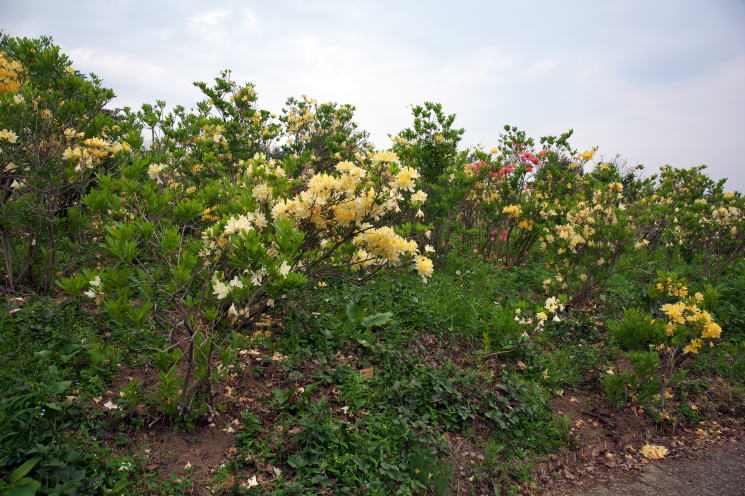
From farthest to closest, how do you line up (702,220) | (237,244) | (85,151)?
(702,220) → (85,151) → (237,244)

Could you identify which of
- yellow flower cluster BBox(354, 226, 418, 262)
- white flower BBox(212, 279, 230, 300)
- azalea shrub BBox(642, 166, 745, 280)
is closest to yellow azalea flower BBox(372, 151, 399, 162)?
yellow flower cluster BBox(354, 226, 418, 262)

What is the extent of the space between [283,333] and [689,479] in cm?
320

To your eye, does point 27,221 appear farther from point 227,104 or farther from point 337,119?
point 337,119

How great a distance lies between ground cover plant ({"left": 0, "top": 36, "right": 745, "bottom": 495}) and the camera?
211cm

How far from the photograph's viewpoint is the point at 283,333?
3.59 meters

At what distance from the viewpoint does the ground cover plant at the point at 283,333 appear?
211cm

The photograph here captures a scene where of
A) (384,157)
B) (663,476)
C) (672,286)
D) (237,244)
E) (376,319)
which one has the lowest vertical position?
(663,476)

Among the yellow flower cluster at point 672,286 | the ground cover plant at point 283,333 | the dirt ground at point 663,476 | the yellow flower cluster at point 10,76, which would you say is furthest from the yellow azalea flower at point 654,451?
the yellow flower cluster at point 10,76

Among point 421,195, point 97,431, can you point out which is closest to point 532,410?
point 421,195

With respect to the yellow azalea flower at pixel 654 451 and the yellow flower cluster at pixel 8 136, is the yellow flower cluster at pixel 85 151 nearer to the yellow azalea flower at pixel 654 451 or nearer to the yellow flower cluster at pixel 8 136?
the yellow flower cluster at pixel 8 136

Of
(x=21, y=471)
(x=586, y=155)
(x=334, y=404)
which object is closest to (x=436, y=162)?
(x=586, y=155)

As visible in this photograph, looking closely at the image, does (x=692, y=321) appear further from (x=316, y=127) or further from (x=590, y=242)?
(x=316, y=127)

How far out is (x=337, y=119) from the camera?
8.94m

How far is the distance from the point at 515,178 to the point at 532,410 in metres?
4.26
